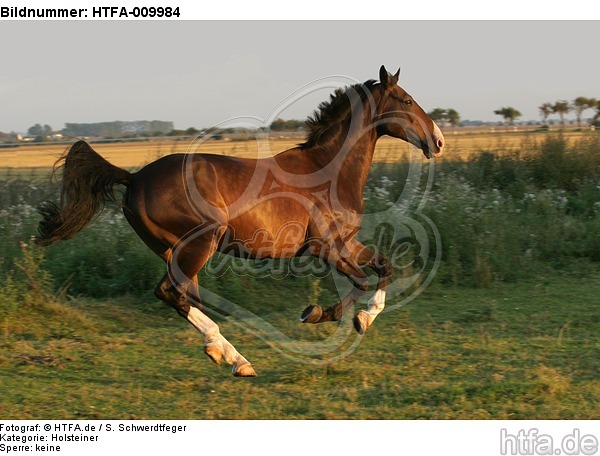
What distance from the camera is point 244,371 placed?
493 cm

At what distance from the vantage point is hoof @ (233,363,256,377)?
4.93 m

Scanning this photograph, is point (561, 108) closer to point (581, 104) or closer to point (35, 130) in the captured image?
point (581, 104)

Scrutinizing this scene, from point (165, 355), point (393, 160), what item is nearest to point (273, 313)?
point (165, 355)

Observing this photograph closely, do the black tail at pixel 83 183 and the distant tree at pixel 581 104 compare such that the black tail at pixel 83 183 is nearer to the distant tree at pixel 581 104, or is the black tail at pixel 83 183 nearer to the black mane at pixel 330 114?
the black mane at pixel 330 114

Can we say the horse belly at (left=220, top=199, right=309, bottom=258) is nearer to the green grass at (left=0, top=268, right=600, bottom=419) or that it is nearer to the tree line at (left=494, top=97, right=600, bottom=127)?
the green grass at (left=0, top=268, right=600, bottom=419)

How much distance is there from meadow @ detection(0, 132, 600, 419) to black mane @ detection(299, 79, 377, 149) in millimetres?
1355

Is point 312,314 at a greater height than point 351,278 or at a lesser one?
lesser

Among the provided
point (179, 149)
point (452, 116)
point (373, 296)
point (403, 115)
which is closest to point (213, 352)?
point (373, 296)

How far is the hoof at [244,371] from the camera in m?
4.93

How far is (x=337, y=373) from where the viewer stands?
16.5ft

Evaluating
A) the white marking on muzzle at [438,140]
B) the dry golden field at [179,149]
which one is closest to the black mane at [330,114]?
the white marking on muzzle at [438,140]

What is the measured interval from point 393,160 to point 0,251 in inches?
239

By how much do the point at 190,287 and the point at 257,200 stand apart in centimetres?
80
